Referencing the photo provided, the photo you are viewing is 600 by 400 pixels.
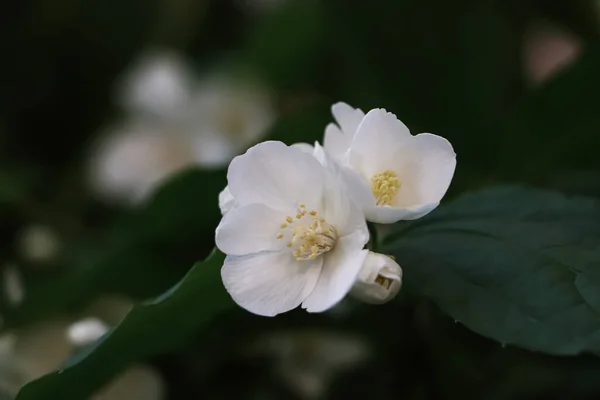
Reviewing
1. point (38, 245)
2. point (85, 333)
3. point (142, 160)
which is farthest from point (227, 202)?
point (142, 160)

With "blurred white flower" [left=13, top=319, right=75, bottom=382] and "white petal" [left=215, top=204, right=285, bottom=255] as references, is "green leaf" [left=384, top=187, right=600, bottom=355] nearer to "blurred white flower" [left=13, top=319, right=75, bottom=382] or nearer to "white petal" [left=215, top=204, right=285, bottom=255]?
"white petal" [left=215, top=204, right=285, bottom=255]

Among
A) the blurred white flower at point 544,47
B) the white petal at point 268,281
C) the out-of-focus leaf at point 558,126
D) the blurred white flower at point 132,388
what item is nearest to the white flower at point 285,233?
the white petal at point 268,281

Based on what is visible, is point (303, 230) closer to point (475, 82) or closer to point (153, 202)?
point (153, 202)

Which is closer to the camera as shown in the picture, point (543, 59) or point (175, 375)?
point (175, 375)

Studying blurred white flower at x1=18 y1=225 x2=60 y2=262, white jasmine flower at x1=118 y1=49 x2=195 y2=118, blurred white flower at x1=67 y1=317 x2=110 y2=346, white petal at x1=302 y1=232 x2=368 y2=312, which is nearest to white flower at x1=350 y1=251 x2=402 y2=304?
white petal at x1=302 y1=232 x2=368 y2=312

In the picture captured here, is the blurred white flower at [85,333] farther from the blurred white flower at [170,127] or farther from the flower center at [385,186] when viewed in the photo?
the blurred white flower at [170,127]

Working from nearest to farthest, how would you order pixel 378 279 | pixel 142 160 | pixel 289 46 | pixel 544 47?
pixel 378 279
pixel 142 160
pixel 289 46
pixel 544 47

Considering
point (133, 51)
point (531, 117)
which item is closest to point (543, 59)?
point (531, 117)

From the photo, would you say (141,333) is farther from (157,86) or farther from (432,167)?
(157,86)
